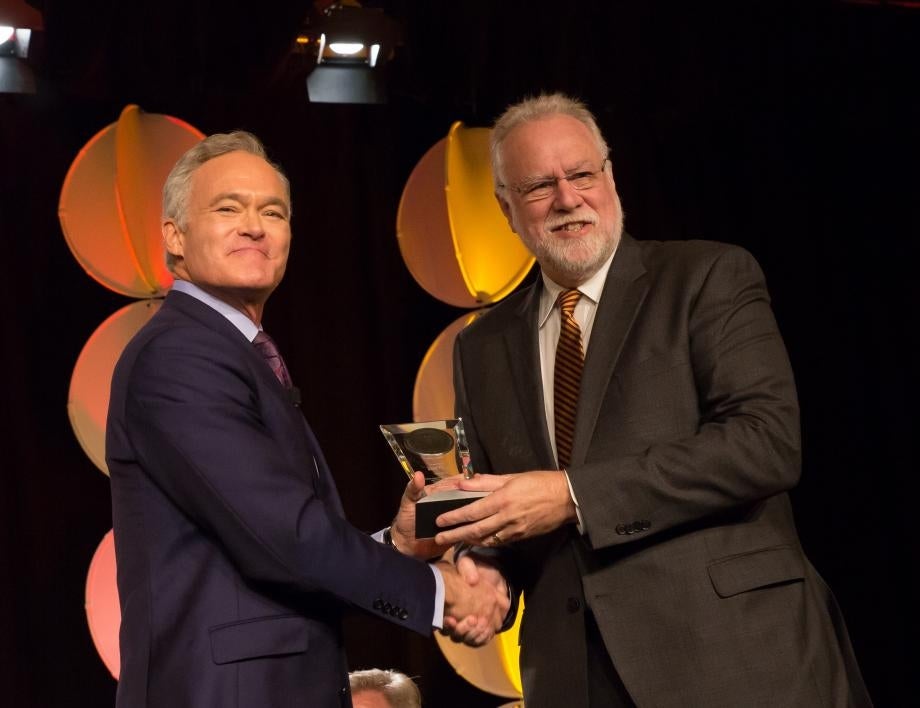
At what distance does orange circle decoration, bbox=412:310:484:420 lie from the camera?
3.78 m

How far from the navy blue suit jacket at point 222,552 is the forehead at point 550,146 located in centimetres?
84

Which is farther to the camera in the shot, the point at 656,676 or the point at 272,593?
the point at 656,676

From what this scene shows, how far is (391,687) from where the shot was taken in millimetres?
3078

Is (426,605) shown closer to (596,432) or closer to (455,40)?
(596,432)

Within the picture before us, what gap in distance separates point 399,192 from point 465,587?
91.9 inches

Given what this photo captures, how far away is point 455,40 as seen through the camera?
411cm

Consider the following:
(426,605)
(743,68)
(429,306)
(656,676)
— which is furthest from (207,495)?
(743,68)

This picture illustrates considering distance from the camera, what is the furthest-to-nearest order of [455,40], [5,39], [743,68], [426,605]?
1. [743,68]
2. [455,40]
3. [5,39]
4. [426,605]

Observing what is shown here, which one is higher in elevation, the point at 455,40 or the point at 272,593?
the point at 455,40

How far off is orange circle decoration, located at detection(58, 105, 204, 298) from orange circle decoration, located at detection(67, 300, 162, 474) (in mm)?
171

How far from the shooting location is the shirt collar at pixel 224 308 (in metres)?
2.13

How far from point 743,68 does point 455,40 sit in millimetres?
1161

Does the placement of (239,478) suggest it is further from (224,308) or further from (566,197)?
(566,197)

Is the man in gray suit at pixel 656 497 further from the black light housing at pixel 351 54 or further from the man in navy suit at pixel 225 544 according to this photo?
the black light housing at pixel 351 54
